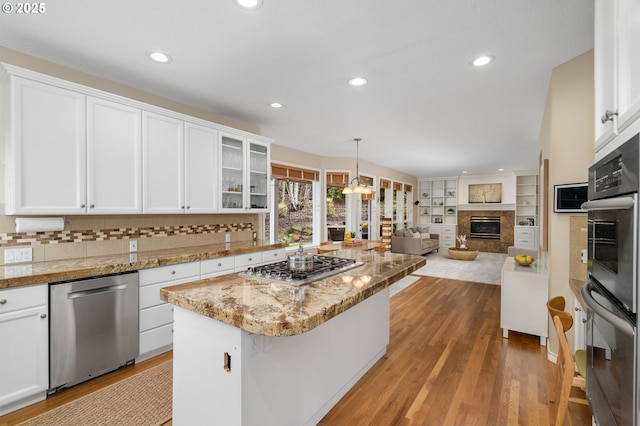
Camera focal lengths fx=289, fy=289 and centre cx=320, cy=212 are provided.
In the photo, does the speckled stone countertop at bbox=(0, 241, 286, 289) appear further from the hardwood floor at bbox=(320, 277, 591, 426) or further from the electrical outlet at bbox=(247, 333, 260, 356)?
the hardwood floor at bbox=(320, 277, 591, 426)

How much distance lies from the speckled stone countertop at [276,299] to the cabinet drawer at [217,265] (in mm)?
1316

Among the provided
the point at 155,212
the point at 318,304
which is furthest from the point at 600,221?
the point at 155,212

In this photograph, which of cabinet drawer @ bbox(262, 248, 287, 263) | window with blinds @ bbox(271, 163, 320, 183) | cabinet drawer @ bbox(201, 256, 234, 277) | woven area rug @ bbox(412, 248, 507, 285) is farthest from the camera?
woven area rug @ bbox(412, 248, 507, 285)

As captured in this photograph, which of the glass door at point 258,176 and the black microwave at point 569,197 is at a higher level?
the glass door at point 258,176

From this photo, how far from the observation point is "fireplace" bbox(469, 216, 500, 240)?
945cm

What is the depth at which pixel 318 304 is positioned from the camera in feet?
4.18

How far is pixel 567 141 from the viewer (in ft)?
8.34

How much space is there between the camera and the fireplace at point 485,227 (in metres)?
9.45

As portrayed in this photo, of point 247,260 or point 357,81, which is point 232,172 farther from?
Result: point 357,81

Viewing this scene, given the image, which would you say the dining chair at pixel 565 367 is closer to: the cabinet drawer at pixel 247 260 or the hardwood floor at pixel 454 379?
the hardwood floor at pixel 454 379

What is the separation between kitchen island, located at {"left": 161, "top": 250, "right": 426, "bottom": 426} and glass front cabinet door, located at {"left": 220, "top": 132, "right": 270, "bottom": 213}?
81.4 inches

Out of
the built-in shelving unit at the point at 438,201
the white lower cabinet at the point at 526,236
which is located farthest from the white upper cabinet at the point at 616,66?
the built-in shelving unit at the point at 438,201

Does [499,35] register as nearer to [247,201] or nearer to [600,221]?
[600,221]

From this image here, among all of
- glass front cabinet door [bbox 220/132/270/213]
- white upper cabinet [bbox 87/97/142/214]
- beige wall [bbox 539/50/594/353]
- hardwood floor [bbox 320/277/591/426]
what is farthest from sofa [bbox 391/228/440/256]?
white upper cabinet [bbox 87/97/142/214]
